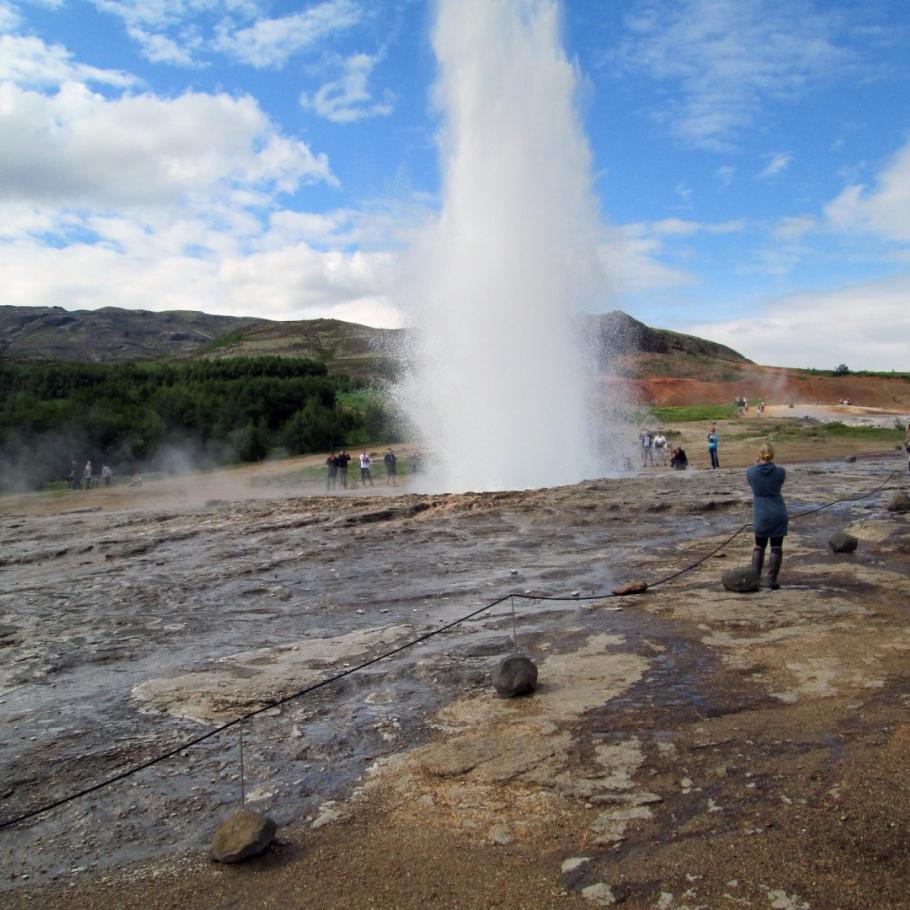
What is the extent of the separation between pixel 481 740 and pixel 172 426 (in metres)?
38.0

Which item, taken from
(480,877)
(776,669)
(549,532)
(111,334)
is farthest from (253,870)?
(111,334)

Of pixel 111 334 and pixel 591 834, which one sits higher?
pixel 111 334

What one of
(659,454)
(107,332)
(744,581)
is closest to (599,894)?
(744,581)

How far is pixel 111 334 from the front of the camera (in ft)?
481

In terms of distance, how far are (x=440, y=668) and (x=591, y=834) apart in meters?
2.75

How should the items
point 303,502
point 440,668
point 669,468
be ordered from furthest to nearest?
point 669,468 → point 303,502 → point 440,668

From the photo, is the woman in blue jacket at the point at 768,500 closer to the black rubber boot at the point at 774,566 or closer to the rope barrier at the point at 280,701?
the black rubber boot at the point at 774,566

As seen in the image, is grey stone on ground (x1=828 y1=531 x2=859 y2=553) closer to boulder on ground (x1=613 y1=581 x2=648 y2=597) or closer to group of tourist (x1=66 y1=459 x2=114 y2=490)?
boulder on ground (x1=613 y1=581 x2=648 y2=597)

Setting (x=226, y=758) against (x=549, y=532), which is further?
(x=549, y=532)

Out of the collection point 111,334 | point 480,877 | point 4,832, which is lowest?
point 4,832

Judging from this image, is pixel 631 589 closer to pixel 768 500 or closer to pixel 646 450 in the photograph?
pixel 768 500

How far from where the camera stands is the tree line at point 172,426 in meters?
36.2

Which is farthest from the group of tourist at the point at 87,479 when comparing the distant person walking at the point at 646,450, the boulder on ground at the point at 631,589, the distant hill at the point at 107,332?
the distant hill at the point at 107,332

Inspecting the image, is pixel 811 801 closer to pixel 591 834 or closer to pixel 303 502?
pixel 591 834
